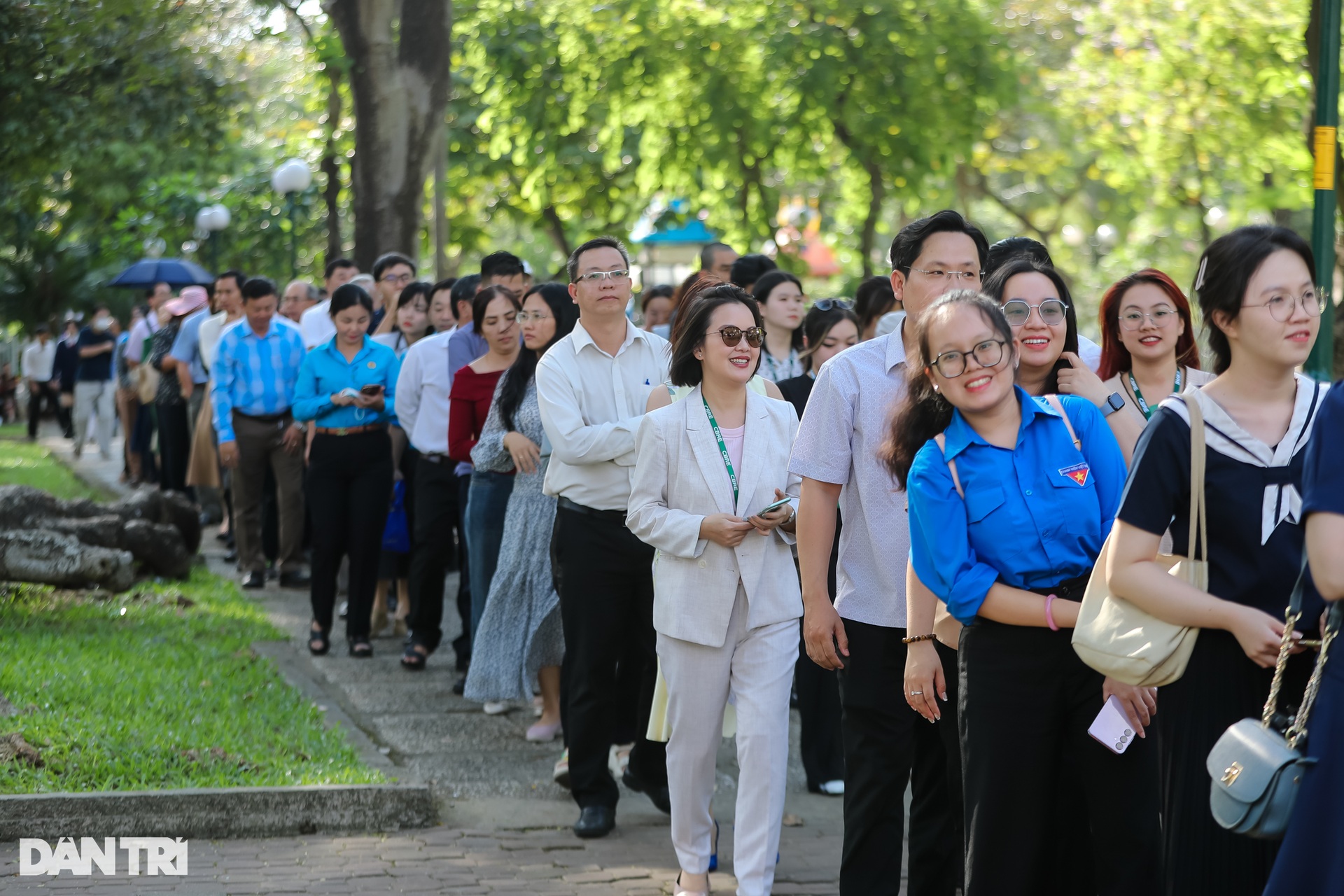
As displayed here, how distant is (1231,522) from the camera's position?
3.38 meters

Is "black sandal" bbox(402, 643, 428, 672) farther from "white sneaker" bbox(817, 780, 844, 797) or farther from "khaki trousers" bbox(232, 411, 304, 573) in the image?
"white sneaker" bbox(817, 780, 844, 797)

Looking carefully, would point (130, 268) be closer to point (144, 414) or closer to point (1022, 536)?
point (144, 414)

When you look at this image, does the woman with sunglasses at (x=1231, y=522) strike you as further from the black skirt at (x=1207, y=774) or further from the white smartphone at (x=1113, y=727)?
the white smartphone at (x=1113, y=727)

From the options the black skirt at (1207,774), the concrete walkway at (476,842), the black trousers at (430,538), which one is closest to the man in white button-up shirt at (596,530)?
the concrete walkway at (476,842)

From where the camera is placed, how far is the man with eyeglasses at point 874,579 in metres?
4.54

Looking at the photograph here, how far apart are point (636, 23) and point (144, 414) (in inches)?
312

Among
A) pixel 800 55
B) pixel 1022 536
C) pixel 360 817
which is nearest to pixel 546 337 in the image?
pixel 360 817

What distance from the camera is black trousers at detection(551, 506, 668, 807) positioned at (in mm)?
6105

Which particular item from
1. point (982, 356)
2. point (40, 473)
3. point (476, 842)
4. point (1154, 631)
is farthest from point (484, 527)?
point (40, 473)

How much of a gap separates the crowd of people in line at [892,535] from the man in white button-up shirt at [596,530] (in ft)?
0.05

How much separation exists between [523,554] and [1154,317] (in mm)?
Result: 3348

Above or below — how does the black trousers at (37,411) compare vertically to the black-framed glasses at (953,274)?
below

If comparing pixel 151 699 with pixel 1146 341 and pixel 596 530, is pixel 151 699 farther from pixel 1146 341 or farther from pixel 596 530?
pixel 1146 341

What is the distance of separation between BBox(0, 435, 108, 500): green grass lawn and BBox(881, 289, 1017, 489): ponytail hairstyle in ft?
46.8
